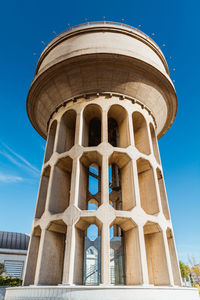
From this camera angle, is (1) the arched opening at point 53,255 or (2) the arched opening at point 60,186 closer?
(1) the arched opening at point 53,255

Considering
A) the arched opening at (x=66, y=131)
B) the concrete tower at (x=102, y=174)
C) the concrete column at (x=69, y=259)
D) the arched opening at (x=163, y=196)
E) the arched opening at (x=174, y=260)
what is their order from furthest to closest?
1. the arched opening at (x=66, y=131)
2. the arched opening at (x=163, y=196)
3. the arched opening at (x=174, y=260)
4. the concrete tower at (x=102, y=174)
5. the concrete column at (x=69, y=259)

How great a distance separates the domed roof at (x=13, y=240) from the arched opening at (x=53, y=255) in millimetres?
16061

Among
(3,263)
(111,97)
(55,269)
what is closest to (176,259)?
(55,269)

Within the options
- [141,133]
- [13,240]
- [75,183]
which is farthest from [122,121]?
[13,240]

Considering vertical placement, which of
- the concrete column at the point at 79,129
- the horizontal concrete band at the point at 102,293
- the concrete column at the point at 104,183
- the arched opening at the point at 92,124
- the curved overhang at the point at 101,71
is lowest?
the horizontal concrete band at the point at 102,293

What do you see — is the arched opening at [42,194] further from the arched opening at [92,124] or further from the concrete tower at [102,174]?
the arched opening at [92,124]

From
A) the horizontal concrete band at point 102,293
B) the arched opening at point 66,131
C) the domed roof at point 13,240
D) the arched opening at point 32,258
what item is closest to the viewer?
the horizontal concrete band at point 102,293

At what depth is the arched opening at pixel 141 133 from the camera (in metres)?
13.5

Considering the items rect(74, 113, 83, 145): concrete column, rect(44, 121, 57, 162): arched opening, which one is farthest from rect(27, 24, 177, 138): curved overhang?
rect(74, 113, 83, 145): concrete column

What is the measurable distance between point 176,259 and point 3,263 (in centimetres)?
1800

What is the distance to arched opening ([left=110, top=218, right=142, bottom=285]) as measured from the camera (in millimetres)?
9164

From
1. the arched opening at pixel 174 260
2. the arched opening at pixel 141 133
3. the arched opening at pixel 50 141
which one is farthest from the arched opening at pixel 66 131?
the arched opening at pixel 174 260

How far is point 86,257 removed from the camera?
12016mm

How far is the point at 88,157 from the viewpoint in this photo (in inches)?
467
